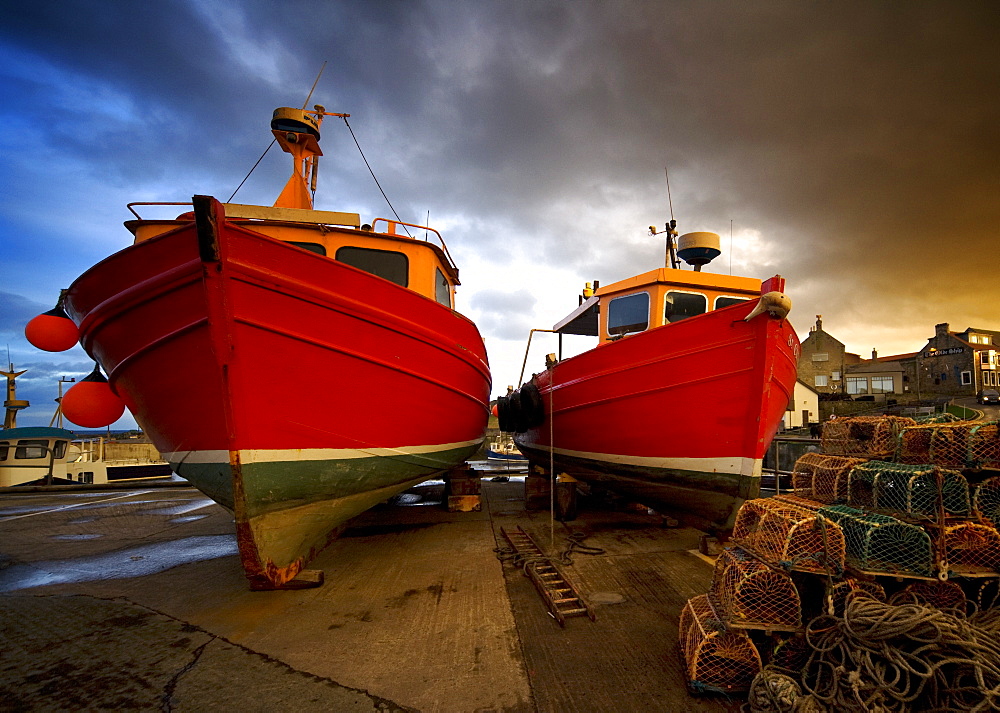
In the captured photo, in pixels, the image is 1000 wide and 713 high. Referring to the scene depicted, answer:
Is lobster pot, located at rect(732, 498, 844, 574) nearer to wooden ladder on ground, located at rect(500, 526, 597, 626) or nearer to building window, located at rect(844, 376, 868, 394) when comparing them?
wooden ladder on ground, located at rect(500, 526, 597, 626)

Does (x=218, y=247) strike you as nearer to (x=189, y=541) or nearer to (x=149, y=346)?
(x=149, y=346)

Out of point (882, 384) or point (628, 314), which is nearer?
point (628, 314)

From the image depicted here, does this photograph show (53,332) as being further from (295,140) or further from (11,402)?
(11,402)

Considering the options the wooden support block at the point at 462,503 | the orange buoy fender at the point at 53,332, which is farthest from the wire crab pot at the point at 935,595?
the orange buoy fender at the point at 53,332

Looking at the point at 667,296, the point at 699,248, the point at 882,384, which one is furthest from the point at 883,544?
the point at 882,384

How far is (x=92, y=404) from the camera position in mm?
3789

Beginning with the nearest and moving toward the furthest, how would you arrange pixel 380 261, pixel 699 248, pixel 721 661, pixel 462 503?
pixel 721 661, pixel 380 261, pixel 699 248, pixel 462 503

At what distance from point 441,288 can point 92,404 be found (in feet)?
11.8

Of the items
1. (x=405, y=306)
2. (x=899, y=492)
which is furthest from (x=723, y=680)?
(x=405, y=306)

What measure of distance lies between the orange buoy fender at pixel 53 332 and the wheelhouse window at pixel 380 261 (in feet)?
8.00

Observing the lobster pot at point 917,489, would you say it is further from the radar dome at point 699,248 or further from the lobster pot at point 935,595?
the radar dome at point 699,248

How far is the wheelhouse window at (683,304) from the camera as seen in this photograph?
18.3 ft

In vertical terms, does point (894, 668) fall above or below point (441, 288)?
below

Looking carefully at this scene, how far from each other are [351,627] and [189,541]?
A: 372 cm
